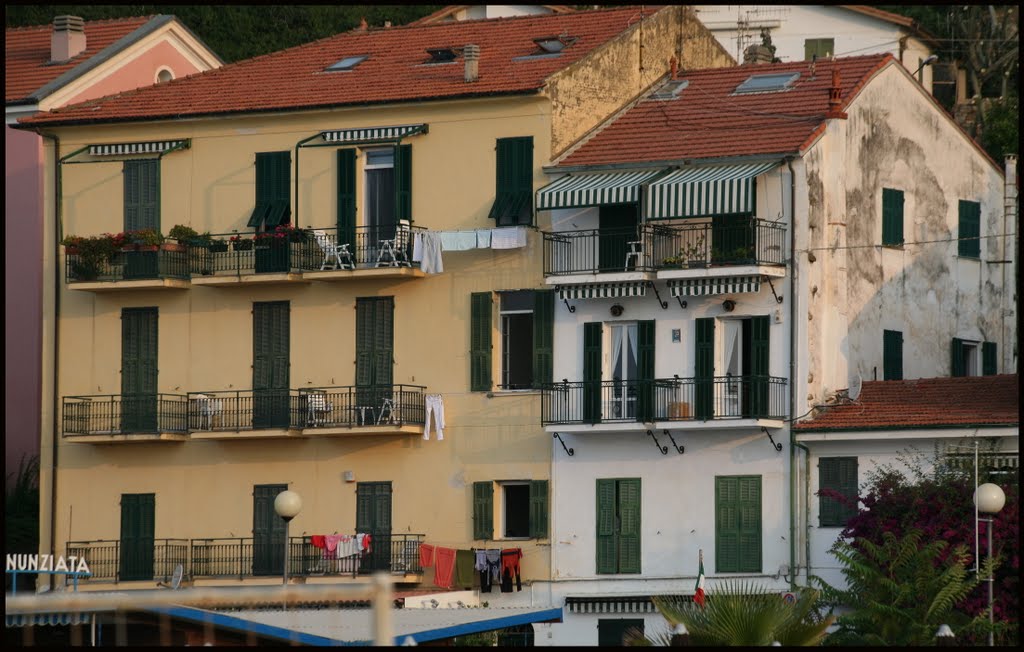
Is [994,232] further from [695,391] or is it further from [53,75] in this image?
[53,75]

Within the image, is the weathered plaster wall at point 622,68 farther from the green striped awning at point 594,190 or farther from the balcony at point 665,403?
the balcony at point 665,403

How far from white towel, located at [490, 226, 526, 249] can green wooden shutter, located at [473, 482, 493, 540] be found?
4617 millimetres

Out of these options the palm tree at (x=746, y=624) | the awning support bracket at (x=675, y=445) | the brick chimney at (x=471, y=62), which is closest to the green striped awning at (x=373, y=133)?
the brick chimney at (x=471, y=62)

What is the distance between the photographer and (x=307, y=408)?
153 ft

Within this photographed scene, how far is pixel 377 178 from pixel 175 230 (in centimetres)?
427

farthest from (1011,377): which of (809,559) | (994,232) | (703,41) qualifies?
(703,41)

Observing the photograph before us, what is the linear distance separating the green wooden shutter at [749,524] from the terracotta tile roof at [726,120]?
20.3ft

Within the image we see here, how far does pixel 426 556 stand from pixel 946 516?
10.8 metres

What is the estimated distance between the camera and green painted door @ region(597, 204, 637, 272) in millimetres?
44156

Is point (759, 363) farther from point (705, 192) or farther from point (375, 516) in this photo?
point (375, 516)

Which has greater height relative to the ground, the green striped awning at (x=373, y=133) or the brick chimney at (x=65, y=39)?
the brick chimney at (x=65, y=39)

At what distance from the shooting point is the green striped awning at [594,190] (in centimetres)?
4362

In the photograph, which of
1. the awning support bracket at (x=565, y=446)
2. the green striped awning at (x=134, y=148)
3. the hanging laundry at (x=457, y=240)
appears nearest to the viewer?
the awning support bracket at (x=565, y=446)

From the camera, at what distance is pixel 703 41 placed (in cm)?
5147
